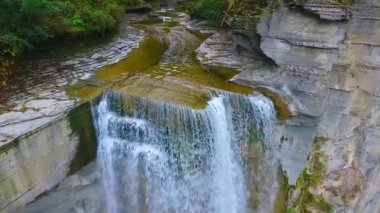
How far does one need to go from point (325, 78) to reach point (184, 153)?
2.66 meters

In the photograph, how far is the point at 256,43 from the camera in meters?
7.07

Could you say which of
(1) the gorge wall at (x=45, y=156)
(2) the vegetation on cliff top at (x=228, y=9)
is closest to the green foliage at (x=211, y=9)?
(2) the vegetation on cliff top at (x=228, y=9)

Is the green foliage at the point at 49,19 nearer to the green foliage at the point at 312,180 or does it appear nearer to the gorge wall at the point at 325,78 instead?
the gorge wall at the point at 325,78

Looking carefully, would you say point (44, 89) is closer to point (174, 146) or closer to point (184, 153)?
point (174, 146)

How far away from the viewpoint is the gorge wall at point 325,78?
6312 mm

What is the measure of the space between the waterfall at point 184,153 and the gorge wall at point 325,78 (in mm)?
484

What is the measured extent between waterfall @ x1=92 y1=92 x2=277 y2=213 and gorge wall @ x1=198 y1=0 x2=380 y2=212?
0.48 m

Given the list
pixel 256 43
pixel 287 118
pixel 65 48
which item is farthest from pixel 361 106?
pixel 65 48

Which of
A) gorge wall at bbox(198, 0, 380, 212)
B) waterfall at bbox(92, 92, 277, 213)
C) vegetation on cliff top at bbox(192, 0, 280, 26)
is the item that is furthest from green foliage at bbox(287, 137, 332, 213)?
vegetation on cliff top at bbox(192, 0, 280, 26)

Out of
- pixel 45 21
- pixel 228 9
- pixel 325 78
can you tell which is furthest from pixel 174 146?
pixel 228 9

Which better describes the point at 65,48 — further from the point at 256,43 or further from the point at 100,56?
the point at 256,43

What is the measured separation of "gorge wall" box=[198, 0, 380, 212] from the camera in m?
6.31

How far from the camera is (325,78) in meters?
6.39

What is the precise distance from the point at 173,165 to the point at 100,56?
2.83 meters
